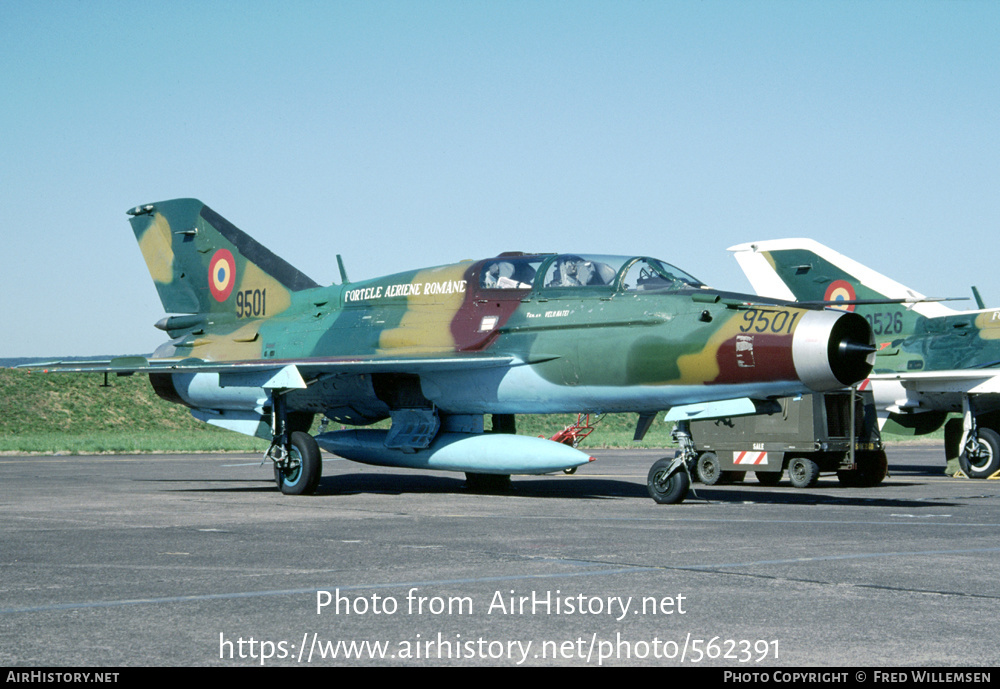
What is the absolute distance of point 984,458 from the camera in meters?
21.5

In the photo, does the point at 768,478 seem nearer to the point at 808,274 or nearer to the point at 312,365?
the point at 808,274

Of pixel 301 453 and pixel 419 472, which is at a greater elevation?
pixel 301 453

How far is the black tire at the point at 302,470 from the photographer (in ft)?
53.4

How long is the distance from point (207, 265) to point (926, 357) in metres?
14.0

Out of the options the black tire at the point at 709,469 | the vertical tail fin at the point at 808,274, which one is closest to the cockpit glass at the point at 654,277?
the black tire at the point at 709,469

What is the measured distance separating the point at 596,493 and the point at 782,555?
7801 mm

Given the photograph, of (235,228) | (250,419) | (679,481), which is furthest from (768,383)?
(235,228)

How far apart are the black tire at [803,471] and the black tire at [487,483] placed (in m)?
4.93

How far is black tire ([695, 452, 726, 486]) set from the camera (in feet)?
64.6

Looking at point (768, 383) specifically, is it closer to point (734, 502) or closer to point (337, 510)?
point (734, 502)

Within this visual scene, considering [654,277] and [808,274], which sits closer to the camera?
[654,277]

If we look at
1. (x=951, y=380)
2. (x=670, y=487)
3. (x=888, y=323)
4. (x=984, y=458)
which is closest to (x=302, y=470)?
(x=670, y=487)

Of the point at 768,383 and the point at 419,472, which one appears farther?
the point at 419,472

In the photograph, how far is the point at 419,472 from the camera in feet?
78.6
